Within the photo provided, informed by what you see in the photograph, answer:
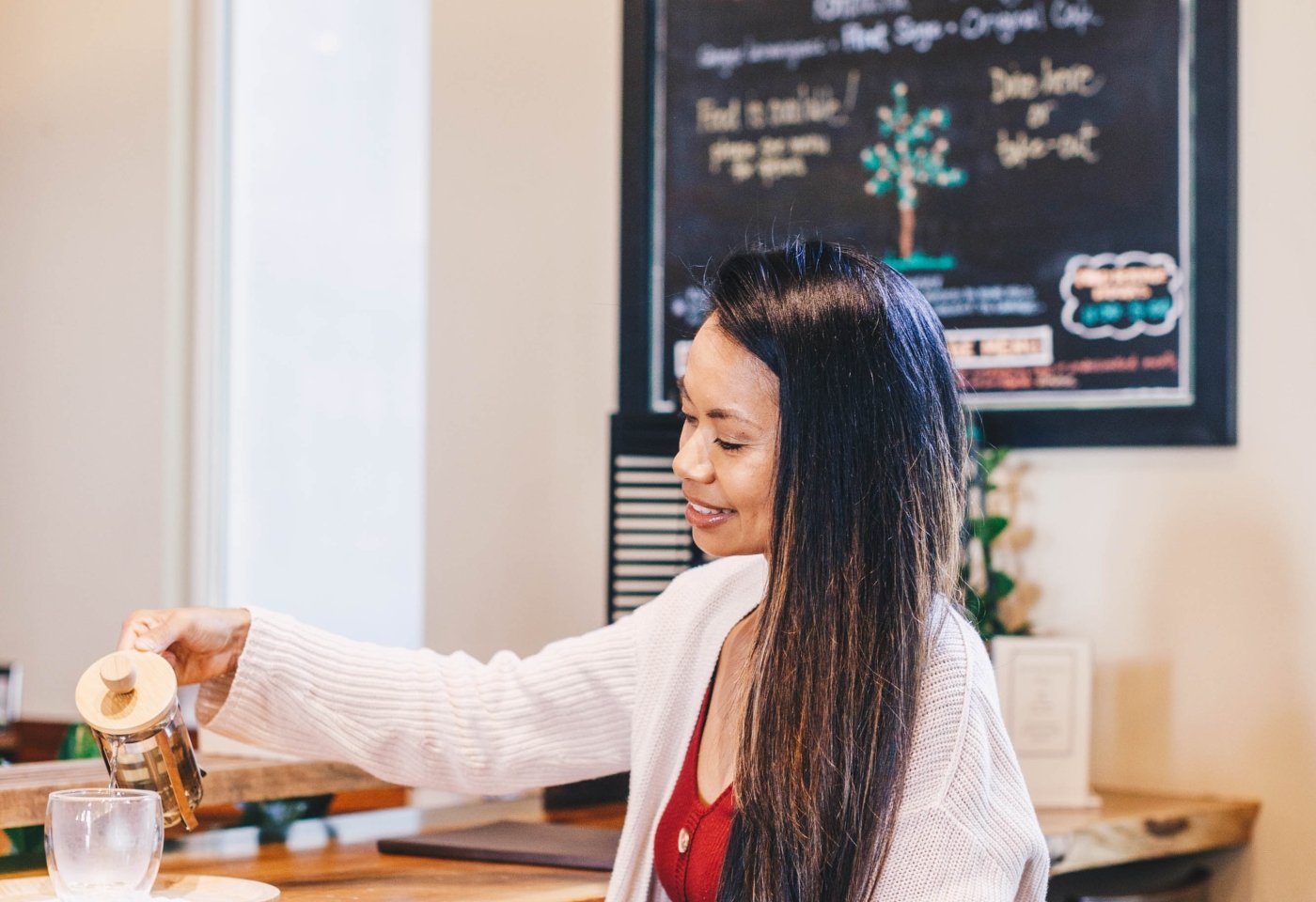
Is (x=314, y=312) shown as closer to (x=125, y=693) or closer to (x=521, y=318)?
(x=521, y=318)

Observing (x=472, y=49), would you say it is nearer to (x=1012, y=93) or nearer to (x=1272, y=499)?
(x=1012, y=93)

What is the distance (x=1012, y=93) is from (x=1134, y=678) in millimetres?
903

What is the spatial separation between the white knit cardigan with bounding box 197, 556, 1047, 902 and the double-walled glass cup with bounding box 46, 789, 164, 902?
0.94 feet

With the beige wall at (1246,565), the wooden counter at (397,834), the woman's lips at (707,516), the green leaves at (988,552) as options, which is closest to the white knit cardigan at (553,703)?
the wooden counter at (397,834)

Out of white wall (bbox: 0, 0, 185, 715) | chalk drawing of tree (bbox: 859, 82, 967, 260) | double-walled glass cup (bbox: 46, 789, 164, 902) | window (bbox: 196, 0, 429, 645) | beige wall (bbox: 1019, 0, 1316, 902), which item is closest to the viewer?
double-walled glass cup (bbox: 46, 789, 164, 902)

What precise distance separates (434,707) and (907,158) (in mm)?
1306

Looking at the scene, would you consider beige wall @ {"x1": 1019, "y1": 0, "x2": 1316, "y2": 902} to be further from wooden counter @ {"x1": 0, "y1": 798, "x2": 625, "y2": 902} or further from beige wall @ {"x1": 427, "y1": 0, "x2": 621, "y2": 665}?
wooden counter @ {"x1": 0, "y1": 798, "x2": 625, "y2": 902}

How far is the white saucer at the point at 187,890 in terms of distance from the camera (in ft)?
4.78

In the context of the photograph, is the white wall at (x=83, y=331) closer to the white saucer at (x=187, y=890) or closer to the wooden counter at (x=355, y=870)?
the wooden counter at (x=355, y=870)

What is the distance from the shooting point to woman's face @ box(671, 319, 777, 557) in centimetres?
150

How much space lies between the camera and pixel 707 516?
1.53m

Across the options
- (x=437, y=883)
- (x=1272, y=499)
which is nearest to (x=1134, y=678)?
(x=1272, y=499)

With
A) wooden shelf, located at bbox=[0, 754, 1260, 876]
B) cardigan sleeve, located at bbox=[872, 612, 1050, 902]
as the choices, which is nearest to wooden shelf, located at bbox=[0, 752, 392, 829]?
wooden shelf, located at bbox=[0, 754, 1260, 876]

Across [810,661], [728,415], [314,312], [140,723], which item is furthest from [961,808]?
[314,312]
